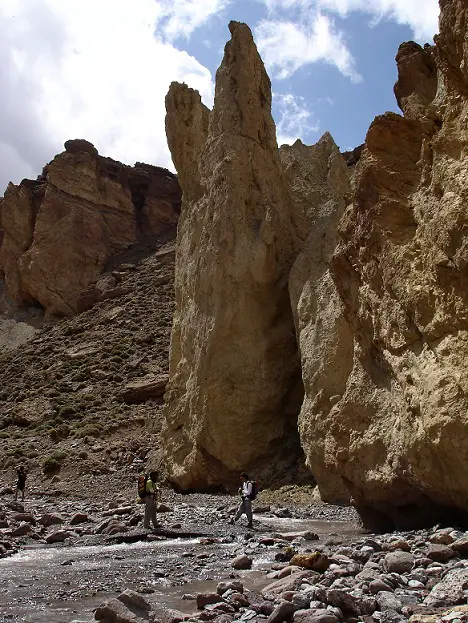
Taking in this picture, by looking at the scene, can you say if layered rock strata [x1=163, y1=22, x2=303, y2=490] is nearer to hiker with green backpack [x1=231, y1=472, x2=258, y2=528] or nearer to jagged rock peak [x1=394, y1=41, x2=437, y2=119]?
hiker with green backpack [x1=231, y1=472, x2=258, y2=528]

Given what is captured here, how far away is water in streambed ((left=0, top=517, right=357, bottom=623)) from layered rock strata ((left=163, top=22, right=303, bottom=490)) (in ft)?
32.6

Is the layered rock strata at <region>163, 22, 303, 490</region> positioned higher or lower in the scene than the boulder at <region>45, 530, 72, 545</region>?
higher

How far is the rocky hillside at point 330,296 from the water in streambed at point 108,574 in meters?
2.61

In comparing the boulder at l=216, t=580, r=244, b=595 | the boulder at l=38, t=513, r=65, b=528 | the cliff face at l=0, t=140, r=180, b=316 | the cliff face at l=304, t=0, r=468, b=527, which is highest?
the cliff face at l=0, t=140, r=180, b=316

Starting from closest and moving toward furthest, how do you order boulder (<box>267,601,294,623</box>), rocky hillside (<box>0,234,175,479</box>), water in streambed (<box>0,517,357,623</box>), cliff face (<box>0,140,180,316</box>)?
boulder (<box>267,601,294,623</box>) < water in streambed (<box>0,517,357,623</box>) < rocky hillside (<box>0,234,175,479</box>) < cliff face (<box>0,140,180,316</box>)

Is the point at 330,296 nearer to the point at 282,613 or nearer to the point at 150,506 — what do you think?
the point at 150,506

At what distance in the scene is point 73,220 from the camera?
6300 centimetres

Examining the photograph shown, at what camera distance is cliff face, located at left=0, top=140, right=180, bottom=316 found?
201 ft

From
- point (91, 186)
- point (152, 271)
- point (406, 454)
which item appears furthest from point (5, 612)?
point (91, 186)

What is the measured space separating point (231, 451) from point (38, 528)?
8866mm

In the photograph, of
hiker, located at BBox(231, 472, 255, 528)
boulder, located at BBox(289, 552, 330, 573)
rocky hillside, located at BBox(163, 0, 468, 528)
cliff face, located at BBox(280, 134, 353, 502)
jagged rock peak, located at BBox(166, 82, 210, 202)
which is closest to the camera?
boulder, located at BBox(289, 552, 330, 573)

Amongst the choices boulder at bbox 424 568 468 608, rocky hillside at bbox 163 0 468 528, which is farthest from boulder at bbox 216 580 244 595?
rocky hillside at bbox 163 0 468 528

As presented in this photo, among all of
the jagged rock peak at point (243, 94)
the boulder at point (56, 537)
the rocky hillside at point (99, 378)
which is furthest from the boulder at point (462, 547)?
the rocky hillside at point (99, 378)

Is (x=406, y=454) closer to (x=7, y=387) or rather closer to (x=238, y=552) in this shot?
(x=238, y=552)
